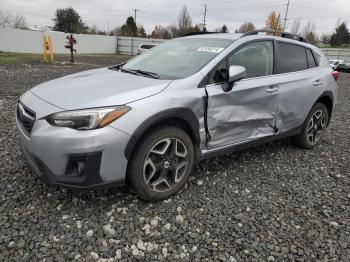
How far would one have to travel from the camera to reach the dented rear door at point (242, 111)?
3.12 metres

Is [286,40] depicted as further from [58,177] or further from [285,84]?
[58,177]

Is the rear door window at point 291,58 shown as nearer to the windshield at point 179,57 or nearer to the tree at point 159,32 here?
the windshield at point 179,57

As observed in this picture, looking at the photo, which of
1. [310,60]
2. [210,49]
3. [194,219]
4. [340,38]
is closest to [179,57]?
[210,49]

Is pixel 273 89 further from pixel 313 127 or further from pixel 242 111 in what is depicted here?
pixel 313 127

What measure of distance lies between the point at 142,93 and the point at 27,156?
117 centimetres

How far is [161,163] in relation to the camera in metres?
2.88

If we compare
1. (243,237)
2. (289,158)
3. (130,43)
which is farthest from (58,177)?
(130,43)

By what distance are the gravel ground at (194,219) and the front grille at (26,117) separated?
681 mm

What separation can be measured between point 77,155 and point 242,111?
6.11 ft

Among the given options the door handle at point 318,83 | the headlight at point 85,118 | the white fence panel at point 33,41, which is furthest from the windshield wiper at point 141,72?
the white fence panel at point 33,41

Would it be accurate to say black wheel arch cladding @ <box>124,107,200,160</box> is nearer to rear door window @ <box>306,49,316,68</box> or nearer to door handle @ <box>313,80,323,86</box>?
door handle @ <box>313,80,323,86</box>

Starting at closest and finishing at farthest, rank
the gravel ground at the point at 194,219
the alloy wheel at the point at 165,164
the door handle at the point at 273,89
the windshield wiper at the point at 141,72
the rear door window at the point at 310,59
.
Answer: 1. the gravel ground at the point at 194,219
2. the alloy wheel at the point at 165,164
3. the windshield wiper at the point at 141,72
4. the door handle at the point at 273,89
5. the rear door window at the point at 310,59

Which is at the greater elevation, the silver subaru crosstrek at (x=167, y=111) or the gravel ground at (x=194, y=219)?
the silver subaru crosstrek at (x=167, y=111)

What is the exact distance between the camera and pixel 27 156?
268cm
